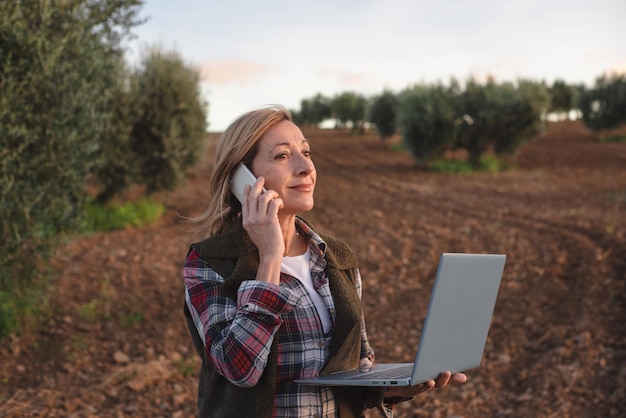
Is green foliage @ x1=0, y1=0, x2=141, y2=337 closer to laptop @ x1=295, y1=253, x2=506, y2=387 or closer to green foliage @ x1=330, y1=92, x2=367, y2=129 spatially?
laptop @ x1=295, y1=253, x2=506, y2=387

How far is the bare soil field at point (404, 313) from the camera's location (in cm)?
546

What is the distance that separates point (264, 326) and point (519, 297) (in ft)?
21.2

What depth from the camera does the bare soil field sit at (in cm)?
546

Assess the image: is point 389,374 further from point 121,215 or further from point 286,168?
point 121,215

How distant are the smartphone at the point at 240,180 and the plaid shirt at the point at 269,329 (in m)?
0.29

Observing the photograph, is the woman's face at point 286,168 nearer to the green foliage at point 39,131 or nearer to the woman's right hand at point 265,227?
the woman's right hand at point 265,227

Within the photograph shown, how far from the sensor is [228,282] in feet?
6.80

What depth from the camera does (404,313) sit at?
7.57 metres

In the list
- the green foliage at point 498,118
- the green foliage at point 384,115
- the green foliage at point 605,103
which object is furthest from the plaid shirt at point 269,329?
the green foliage at point 605,103

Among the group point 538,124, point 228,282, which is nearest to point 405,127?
point 538,124

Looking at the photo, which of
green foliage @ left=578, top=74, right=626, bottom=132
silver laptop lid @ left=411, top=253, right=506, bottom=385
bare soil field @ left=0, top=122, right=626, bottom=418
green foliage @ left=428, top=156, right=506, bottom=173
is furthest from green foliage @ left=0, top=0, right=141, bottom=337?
green foliage @ left=578, top=74, right=626, bottom=132

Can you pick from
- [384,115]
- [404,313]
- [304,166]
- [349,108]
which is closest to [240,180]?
[304,166]

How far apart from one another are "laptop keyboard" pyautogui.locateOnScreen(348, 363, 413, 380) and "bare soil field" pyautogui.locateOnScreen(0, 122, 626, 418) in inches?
44.2

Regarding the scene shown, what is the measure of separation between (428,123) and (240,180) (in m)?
22.2
